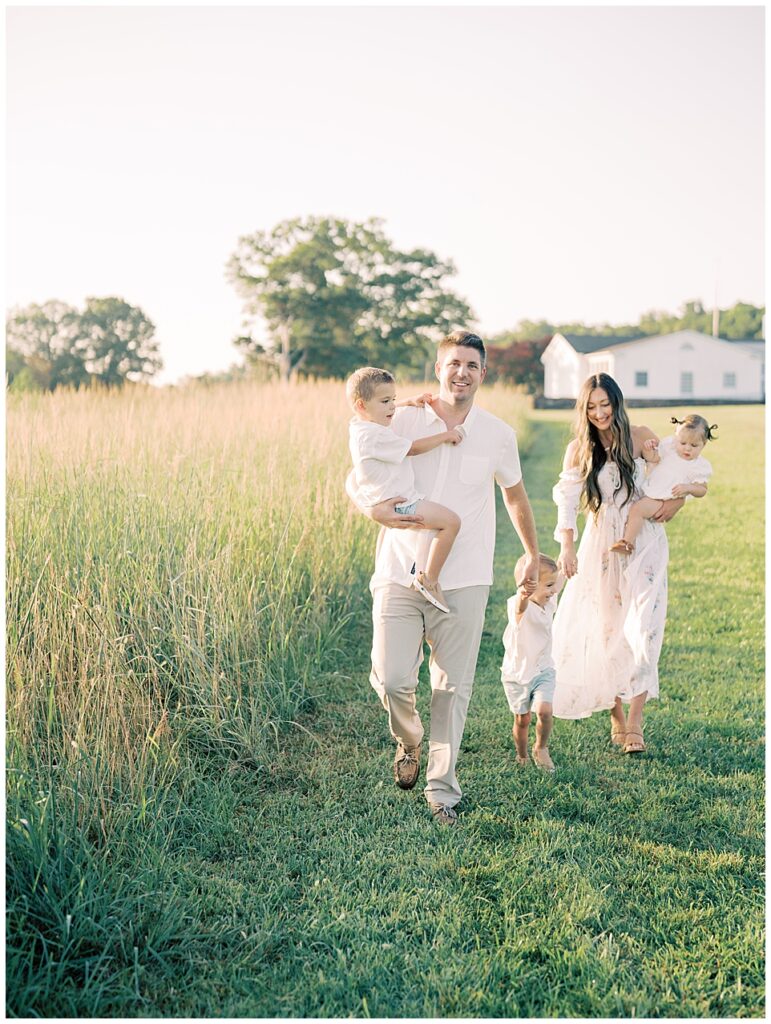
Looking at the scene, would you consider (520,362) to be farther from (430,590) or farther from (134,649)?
(430,590)

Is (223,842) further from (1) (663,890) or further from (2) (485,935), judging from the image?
(1) (663,890)

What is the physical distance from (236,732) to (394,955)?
177 centimetres

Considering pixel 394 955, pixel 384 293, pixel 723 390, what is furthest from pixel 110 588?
pixel 723 390

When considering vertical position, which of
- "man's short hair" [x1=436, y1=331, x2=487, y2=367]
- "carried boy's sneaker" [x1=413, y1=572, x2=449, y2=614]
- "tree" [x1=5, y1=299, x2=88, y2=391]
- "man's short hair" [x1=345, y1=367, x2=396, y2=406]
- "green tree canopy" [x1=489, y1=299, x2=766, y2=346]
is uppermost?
"green tree canopy" [x1=489, y1=299, x2=766, y2=346]

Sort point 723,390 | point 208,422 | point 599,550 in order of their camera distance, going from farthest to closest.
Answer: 1. point 723,390
2. point 208,422
3. point 599,550

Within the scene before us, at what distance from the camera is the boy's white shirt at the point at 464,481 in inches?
168

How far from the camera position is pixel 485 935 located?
3.35m

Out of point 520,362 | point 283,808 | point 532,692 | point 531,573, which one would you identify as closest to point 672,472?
point 531,573

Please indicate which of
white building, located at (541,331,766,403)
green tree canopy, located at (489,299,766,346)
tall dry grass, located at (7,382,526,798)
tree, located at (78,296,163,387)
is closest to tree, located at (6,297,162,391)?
tree, located at (78,296,163,387)

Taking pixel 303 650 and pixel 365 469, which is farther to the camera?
pixel 303 650

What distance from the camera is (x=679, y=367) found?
55750mm

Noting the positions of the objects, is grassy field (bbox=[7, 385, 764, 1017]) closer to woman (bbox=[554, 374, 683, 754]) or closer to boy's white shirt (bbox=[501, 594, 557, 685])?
woman (bbox=[554, 374, 683, 754])

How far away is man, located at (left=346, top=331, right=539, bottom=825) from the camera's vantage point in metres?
4.25

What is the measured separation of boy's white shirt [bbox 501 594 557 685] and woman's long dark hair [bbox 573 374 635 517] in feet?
2.61
